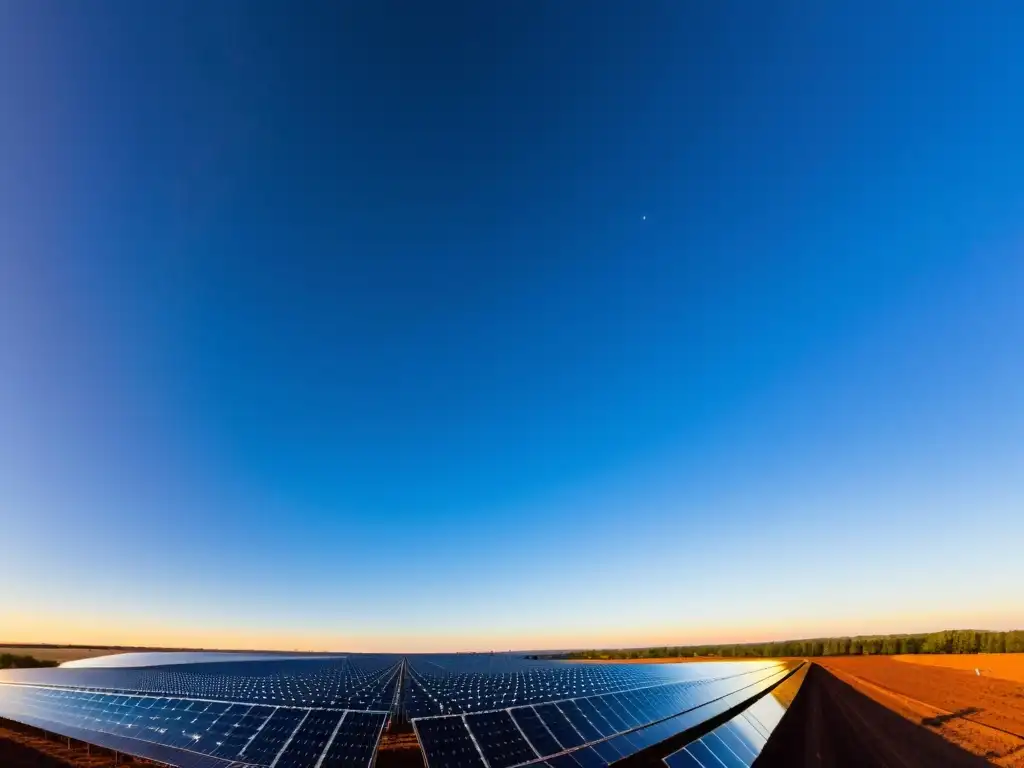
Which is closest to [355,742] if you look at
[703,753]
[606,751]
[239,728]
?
Answer: [239,728]

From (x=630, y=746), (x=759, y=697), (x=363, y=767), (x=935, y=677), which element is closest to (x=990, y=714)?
(x=759, y=697)

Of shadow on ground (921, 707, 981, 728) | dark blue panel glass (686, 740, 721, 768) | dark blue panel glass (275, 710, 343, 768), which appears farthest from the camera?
shadow on ground (921, 707, 981, 728)

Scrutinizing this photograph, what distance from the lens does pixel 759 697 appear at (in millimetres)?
42781

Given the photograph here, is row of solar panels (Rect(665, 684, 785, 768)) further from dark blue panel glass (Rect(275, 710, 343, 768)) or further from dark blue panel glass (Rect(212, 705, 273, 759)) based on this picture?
dark blue panel glass (Rect(212, 705, 273, 759))

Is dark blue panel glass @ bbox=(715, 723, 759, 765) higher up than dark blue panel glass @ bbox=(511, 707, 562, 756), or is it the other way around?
dark blue panel glass @ bbox=(511, 707, 562, 756)

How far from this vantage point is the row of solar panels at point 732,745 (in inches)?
800

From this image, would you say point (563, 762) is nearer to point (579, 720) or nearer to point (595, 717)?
point (579, 720)

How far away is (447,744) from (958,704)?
2222 inches

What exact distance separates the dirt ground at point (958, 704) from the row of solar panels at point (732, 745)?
13060 millimetres

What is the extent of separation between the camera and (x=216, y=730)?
893 inches

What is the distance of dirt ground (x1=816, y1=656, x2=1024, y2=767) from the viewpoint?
33.2 meters

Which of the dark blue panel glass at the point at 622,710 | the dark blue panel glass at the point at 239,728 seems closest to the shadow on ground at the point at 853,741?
the dark blue panel glass at the point at 622,710

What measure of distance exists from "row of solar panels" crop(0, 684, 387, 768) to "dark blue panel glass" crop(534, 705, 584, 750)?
782 centimetres

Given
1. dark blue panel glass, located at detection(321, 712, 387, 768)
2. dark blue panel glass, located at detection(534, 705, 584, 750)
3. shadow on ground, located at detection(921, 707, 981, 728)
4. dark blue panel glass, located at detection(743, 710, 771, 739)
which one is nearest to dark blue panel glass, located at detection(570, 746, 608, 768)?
dark blue panel glass, located at detection(534, 705, 584, 750)
